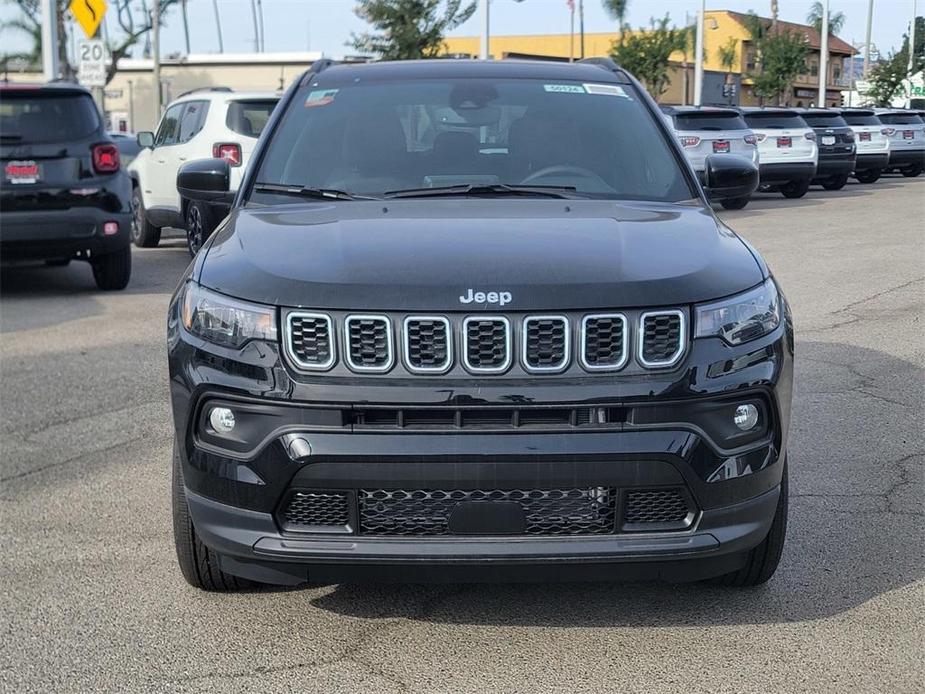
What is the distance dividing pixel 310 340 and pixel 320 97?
195 centimetres

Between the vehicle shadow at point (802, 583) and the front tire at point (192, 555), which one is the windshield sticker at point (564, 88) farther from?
the front tire at point (192, 555)

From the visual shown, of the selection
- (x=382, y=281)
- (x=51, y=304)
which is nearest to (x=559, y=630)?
(x=382, y=281)

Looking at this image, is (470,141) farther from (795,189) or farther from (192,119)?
(795,189)

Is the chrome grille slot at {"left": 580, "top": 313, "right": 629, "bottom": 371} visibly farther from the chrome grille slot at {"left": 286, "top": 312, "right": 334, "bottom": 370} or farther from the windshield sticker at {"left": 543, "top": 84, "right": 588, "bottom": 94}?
the windshield sticker at {"left": 543, "top": 84, "right": 588, "bottom": 94}

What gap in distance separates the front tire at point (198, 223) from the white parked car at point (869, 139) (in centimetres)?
2062

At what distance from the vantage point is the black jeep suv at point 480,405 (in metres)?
3.29

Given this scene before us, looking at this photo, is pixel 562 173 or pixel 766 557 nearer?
pixel 766 557

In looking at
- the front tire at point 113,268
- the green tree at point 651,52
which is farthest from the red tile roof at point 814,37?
the front tire at point 113,268

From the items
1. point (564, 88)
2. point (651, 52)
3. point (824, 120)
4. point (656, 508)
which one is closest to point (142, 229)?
point (564, 88)

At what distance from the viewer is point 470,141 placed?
4.76 m

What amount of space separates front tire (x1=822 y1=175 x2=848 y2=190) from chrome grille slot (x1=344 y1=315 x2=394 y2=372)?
25891 mm

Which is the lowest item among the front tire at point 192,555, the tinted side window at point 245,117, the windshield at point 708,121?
the windshield at point 708,121

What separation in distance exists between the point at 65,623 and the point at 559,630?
1.51 meters

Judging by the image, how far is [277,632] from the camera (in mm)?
3789
